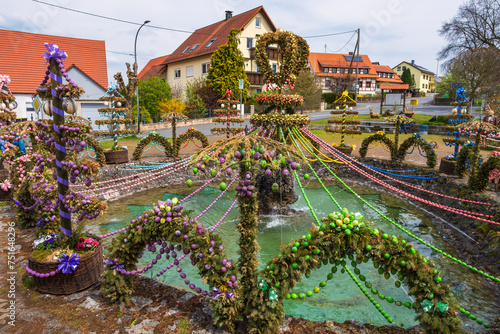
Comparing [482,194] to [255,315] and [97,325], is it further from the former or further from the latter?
[97,325]

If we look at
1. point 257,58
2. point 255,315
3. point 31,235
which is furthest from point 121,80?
point 255,315

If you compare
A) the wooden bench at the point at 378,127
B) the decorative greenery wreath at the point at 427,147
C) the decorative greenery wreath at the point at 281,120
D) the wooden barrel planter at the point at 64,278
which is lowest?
the wooden barrel planter at the point at 64,278

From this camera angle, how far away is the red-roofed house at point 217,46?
3778cm

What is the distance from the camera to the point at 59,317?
4262 millimetres

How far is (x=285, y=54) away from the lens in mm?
9430

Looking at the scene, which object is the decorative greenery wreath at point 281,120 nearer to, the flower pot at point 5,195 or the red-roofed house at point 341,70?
the flower pot at point 5,195

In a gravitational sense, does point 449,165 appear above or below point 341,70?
below

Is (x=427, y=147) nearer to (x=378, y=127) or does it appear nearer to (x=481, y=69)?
(x=378, y=127)

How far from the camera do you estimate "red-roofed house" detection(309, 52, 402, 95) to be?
58.1 meters

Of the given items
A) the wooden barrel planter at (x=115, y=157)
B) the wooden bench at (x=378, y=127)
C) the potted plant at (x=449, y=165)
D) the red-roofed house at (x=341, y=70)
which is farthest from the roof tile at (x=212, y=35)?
the potted plant at (x=449, y=165)

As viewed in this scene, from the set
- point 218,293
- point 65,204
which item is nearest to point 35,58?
point 65,204

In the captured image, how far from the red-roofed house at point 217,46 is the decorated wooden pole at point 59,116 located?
33.5 meters

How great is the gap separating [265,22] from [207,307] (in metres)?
40.7

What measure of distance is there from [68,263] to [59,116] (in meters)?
2.18
